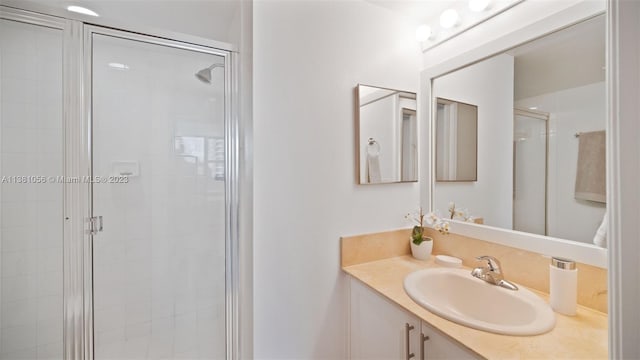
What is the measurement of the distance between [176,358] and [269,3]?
1702 millimetres

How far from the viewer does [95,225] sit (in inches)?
44.1

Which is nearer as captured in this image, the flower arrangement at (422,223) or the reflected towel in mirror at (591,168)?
the reflected towel in mirror at (591,168)

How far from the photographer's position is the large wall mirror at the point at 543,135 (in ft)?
3.10

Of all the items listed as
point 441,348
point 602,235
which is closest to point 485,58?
point 602,235

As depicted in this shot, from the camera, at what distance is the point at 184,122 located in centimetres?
129

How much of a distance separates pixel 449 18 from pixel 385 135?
658mm

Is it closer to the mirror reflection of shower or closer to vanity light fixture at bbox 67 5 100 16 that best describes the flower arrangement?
the mirror reflection of shower

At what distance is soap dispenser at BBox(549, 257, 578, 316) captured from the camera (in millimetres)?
896

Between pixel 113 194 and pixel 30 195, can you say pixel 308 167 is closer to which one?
pixel 113 194

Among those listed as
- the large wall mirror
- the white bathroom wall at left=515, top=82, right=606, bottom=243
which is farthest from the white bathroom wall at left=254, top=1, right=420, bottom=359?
the white bathroom wall at left=515, top=82, right=606, bottom=243

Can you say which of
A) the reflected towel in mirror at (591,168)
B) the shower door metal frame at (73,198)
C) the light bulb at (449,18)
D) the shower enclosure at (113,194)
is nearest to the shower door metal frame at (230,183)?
the shower enclosure at (113,194)

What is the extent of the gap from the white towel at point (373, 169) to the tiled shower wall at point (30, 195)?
1.31m

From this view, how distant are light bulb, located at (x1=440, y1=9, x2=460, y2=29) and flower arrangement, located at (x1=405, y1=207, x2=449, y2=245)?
973 millimetres

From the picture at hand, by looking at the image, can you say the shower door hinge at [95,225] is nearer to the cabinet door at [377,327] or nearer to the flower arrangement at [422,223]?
the cabinet door at [377,327]
